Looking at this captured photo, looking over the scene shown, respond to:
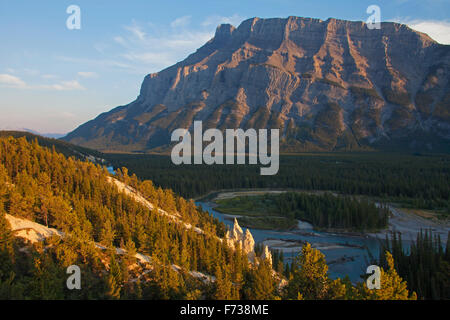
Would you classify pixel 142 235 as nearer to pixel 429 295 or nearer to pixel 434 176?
pixel 429 295

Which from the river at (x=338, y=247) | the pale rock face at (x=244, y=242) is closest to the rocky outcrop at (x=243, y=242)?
the pale rock face at (x=244, y=242)

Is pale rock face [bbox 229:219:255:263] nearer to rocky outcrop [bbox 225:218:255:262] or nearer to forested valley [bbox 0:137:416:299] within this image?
rocky outcrop [bbox 225:218:255:262]

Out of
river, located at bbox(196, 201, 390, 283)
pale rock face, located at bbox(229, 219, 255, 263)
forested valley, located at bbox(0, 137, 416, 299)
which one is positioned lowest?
river, located at bbox(196, 201, 390, 283)

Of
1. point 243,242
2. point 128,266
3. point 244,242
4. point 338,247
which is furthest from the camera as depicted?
point 338,247

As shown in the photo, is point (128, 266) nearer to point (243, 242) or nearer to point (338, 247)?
point (243, 242)

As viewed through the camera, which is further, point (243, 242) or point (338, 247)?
point (338, 247)

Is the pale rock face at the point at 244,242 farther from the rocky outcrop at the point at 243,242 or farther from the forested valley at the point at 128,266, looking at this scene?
the forested valley at the point at 128,266

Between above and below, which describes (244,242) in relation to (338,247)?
above

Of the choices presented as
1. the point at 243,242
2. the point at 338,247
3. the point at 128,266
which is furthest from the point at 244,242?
A: the point at 338,247

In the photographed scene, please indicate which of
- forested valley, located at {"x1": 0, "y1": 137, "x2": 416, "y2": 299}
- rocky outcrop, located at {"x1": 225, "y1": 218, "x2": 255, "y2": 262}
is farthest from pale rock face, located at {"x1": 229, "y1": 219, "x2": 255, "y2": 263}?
forested valley, located at {"x1": 0, "y1": 137, "x2": 416, "y2": 299}

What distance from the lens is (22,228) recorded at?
42.2 metres

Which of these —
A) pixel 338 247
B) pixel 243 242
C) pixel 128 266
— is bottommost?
pixel 338 247
